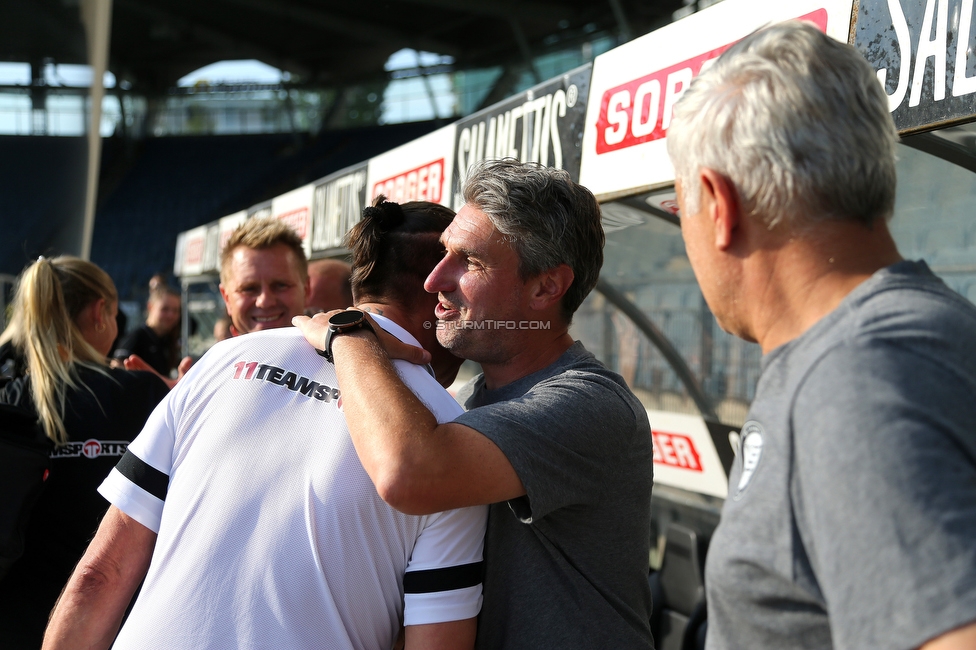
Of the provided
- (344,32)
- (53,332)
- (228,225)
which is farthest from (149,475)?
(344,32)

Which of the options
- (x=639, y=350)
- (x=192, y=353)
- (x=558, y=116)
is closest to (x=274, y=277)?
(x=558, y=116)

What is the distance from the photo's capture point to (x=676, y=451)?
440cm

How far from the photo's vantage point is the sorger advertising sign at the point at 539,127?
7.86 feet

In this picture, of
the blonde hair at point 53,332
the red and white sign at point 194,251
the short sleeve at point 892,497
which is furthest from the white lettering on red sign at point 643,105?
the red and white sign at point 194,251

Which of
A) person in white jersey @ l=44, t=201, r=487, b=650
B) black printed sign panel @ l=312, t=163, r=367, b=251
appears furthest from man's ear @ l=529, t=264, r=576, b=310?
black printed sign panel @ l=312, t=163, r=367, b=251

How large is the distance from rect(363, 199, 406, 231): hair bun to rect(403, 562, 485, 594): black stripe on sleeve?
757 millimetres

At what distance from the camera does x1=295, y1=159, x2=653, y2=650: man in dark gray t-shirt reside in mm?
1221

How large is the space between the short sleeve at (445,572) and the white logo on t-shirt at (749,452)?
605mm

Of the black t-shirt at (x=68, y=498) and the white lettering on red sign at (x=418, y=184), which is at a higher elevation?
the white lettering on red sign at (x=418, y=184)

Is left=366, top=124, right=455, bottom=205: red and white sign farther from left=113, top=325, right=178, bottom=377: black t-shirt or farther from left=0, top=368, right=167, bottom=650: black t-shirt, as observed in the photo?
left=113, top=325, right=178, bottom=377: black t-shirt

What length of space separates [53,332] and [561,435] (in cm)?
205

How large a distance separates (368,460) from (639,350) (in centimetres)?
486

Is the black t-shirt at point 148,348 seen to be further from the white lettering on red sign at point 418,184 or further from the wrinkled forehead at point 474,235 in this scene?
the wrinkled forehead at point 474,235

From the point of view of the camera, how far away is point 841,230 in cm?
85
